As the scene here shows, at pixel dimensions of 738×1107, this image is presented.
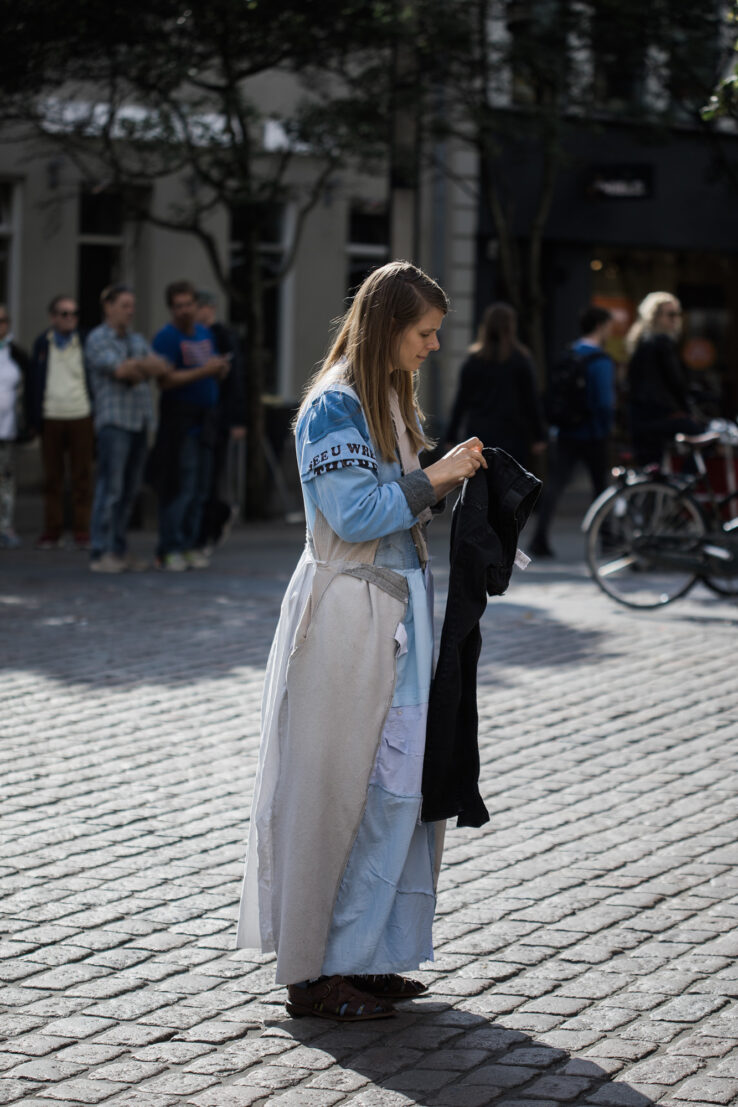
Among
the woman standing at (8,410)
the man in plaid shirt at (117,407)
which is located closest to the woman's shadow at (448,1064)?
the man in plaid shirt at (117,407)

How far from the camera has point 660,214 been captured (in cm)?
2428

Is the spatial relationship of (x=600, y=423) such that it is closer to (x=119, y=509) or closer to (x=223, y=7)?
(x=119, y=509)

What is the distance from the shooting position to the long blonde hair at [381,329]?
4219 millimetres

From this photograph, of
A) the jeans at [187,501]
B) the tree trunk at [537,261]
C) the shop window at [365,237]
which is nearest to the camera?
the jeans at [187,501]

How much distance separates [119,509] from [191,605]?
66.9 inches

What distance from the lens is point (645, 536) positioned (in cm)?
1124

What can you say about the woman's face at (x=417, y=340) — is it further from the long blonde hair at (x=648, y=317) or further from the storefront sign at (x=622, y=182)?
the storefront sign at (x=622, y=182)

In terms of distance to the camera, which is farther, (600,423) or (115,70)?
(115,70)

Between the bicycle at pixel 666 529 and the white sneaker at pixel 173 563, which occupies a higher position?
the bicycle at pixel 666 529

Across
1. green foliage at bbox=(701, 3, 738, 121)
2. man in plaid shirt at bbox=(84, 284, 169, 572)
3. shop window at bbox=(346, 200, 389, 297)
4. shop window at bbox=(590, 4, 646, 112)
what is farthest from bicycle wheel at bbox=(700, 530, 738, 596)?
shop window at bbox=(346, 200, 389, 297)

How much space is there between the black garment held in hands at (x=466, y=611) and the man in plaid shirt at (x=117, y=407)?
804 cm

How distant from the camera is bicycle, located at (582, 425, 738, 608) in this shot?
1116 centimetres

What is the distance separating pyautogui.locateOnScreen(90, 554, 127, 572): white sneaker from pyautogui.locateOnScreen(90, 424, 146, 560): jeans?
0.04 meters

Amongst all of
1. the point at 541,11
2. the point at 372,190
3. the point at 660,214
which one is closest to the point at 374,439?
the point at 541,11
